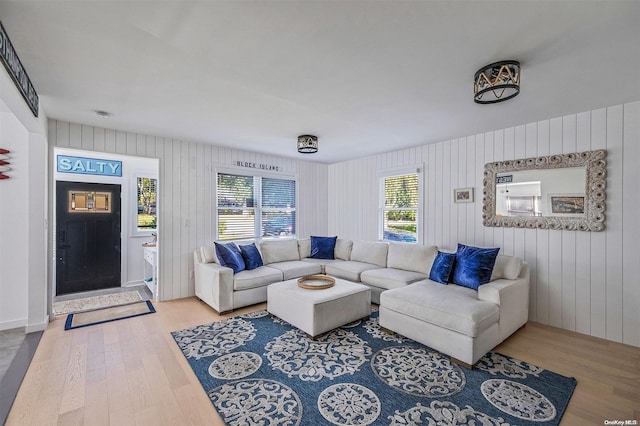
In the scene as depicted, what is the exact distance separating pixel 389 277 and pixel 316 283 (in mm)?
1052

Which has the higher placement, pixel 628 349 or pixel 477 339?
pixel 477 339

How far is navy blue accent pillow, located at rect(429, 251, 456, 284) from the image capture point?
3463 mm

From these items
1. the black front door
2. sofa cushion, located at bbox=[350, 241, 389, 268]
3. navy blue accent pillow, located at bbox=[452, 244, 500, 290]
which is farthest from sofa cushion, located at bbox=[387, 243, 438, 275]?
the black front door

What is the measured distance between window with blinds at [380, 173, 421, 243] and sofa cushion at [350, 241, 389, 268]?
0.44 meters

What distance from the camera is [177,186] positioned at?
14.2ft

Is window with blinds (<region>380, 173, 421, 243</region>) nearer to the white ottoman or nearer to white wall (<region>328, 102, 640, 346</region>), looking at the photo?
white wall (<region>328, 102, 640, 346</region>)

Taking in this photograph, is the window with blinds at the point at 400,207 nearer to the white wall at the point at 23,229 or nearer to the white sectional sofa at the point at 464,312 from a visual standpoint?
the white sectional sofa at the point at 464,312

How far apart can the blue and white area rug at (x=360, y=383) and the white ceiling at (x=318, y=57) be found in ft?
8.03

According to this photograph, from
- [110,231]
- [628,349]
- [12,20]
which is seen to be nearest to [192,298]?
[110,231]

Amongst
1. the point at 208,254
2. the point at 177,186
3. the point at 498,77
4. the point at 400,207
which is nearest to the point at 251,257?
the point at 208,254

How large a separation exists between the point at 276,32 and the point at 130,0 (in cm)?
78

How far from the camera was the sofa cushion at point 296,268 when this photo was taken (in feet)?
14.5

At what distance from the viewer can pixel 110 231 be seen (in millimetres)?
5004

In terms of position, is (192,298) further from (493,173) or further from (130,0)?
(493,173)
